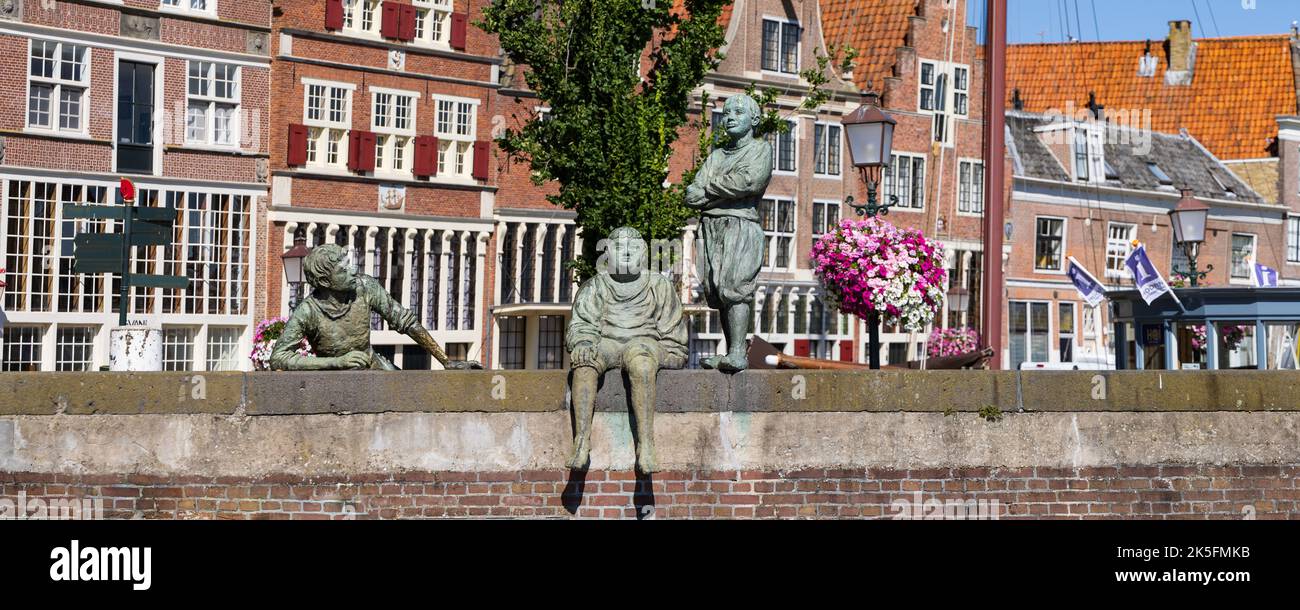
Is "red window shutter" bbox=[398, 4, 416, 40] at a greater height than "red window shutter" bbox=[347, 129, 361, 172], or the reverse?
"red window shutter" bbox=[398, 4, 416, 40]

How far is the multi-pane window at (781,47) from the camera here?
139ft

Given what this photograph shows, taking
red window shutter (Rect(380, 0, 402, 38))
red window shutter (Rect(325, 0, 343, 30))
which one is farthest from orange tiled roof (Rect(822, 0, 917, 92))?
red window shutter (Rect(325, 0, 343, 30))

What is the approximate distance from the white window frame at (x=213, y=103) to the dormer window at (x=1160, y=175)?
2722 cm

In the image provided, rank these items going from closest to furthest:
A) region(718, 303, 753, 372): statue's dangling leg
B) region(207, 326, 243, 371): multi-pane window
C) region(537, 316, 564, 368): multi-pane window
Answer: region(718, 303, 753, 372): statue's dangling leg → region(207, 326, 243, 371): multi-pane window → region(537, 316, 564, 368): multi-pane window

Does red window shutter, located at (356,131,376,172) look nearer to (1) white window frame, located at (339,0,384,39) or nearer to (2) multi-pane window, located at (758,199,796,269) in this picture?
(1) white window frame, located at (339,0,384,39)

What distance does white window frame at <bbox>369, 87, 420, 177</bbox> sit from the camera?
35.1 m

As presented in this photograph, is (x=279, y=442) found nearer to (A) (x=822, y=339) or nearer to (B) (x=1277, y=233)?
(A) (x=822, y=339)

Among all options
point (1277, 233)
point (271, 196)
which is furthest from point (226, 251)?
point (1277, 233)

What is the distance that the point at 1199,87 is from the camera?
5528 centimetres

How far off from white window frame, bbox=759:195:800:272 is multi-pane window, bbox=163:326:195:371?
47.0ft

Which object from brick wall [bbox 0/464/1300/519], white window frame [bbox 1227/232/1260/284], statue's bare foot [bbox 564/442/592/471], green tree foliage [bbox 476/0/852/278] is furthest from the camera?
white window frame [bbox 1227/232/1260/284]

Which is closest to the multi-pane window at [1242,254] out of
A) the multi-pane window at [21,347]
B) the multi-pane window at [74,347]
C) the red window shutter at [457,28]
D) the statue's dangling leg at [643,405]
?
the red window shutter at [457,28]

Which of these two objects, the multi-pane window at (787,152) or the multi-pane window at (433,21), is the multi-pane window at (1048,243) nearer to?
the multi-pane window at (787,152)

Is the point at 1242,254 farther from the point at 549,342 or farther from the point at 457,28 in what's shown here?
the point at 457,28
